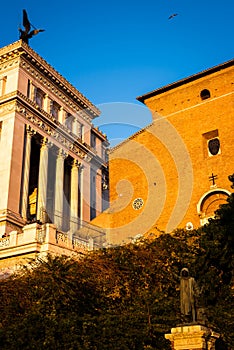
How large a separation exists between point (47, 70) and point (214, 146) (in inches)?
620

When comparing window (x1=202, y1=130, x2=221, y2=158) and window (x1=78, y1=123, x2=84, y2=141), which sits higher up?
window (x1=78, y1=123, x2=84, y2=141)

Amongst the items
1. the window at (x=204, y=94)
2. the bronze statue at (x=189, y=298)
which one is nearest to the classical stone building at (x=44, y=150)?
the window at (x=204, y=94)

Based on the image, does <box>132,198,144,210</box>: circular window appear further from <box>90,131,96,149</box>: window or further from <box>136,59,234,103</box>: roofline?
<box>90,131,96,149</box>: window

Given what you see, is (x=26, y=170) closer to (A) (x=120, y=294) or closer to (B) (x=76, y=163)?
(B) (x=76, y=163)

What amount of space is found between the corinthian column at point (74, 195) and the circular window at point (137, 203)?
693cm

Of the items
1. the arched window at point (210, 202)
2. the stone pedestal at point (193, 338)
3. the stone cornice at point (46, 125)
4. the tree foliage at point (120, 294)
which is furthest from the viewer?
the stone cornice at point (46, 125)

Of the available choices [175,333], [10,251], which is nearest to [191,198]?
[10,251]

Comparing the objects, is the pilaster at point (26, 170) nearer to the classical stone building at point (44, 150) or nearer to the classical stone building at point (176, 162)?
the classical stone building at point (44, 150)

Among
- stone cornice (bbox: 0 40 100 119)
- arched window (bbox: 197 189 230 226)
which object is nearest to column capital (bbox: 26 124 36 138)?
stone cornice (bbox: 0 40 100 119)

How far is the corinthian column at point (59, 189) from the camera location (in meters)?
33.0

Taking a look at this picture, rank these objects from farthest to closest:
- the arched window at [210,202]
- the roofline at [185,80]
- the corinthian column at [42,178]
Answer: the corinthian column at [42,178] → the roofline at [185,80] → the arched window at [210,202]

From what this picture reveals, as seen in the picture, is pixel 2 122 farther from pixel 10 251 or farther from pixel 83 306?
pixel 83 306

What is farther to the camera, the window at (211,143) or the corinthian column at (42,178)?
the corinthian column at (42,178)

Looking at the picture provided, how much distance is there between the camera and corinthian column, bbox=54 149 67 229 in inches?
1298
